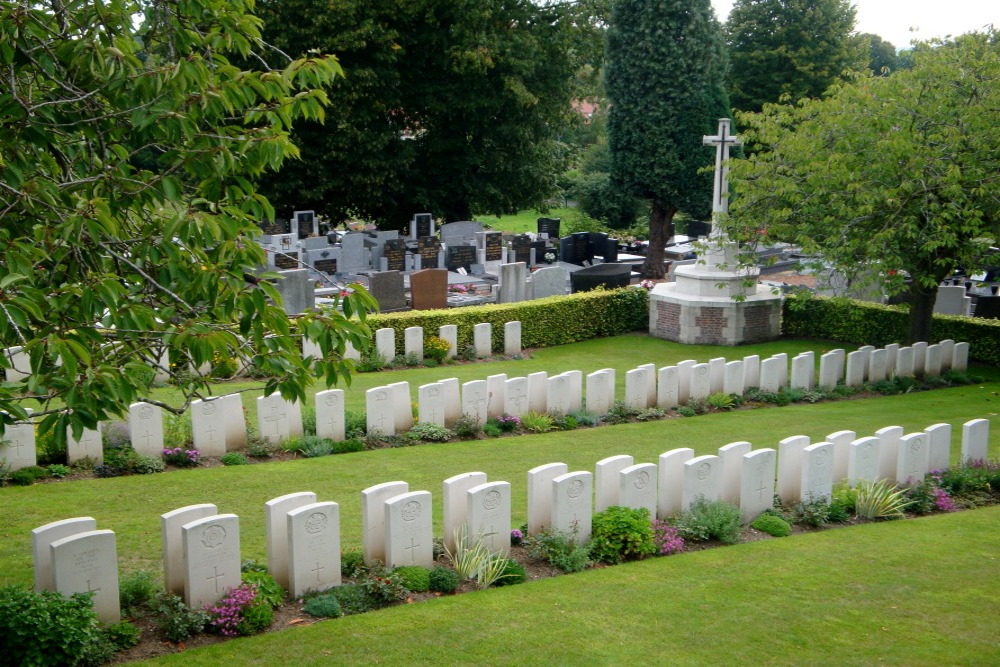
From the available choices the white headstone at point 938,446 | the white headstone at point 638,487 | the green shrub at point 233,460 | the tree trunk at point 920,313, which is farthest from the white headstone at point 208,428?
the tree trunk at point 920,313

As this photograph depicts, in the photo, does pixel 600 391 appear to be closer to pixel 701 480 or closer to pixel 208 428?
pixel 701 480

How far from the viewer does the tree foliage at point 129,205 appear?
5.63 meters

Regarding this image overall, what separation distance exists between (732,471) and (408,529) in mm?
3532

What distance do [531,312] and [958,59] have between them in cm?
861

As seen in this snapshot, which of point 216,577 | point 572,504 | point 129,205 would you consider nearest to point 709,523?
point 572,504

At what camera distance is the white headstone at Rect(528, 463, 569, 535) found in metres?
8.79

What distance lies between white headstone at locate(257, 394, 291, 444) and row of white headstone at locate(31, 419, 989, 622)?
3.62m

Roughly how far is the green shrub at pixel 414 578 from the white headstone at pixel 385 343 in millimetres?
→ 9101

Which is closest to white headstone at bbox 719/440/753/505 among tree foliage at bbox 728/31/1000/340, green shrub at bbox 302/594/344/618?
green shrub at bbox 302/594/344/618

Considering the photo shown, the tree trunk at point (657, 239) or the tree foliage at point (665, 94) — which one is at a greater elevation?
the tree foliage at point (665, 94)

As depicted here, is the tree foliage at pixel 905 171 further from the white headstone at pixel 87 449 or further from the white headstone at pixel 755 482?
the white headstone at pixel 87 449

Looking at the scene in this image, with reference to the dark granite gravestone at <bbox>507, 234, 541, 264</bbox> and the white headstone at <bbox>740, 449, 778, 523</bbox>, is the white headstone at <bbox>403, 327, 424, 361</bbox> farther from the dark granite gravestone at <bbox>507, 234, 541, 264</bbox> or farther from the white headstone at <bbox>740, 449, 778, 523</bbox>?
the dark granite gravestone at <bbox>507, 234, 541, 264</bbox>

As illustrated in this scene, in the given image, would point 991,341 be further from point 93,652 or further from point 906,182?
point 93,652

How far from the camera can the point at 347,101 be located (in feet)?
94.3
